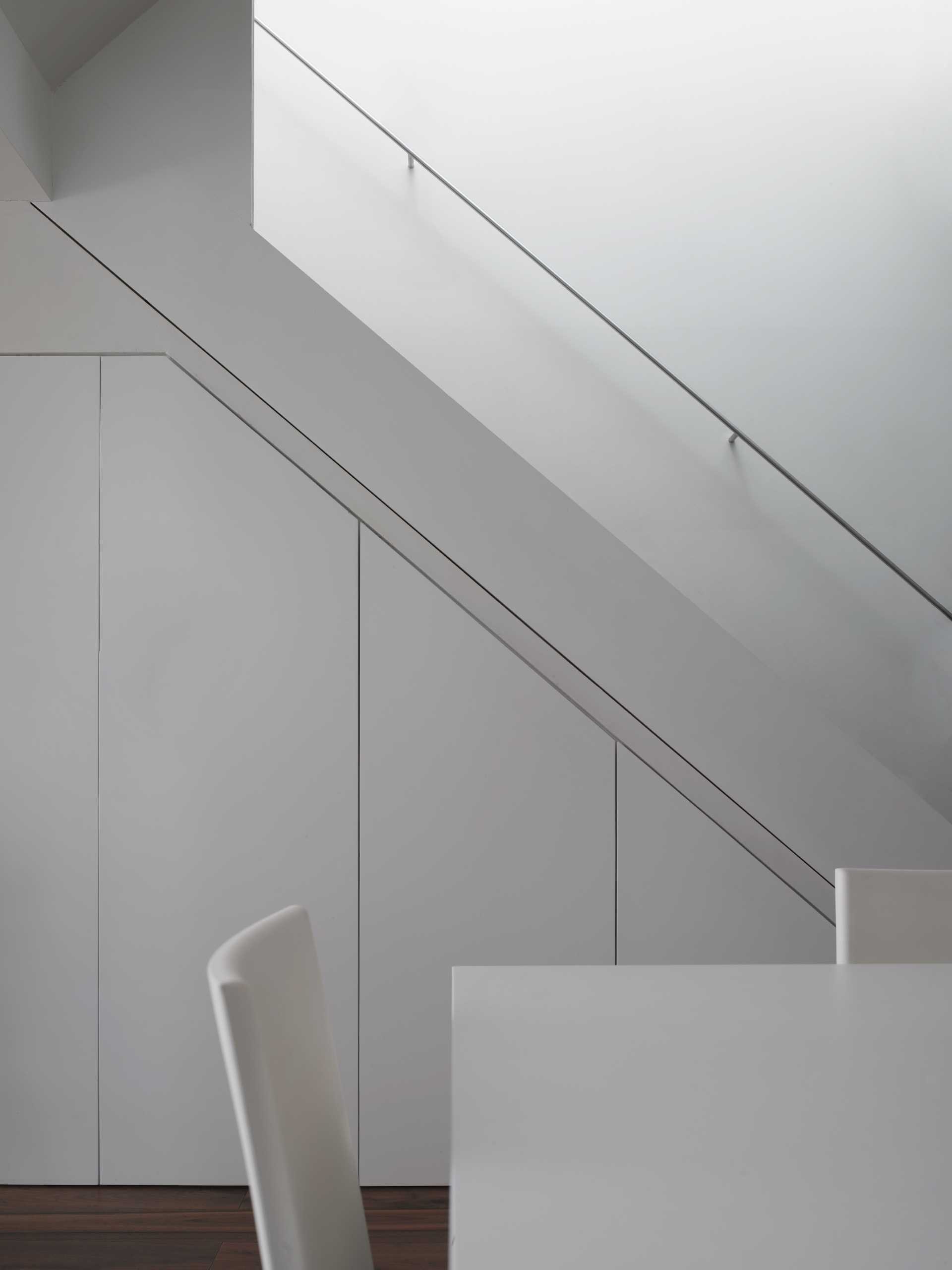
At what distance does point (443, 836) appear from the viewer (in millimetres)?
2512

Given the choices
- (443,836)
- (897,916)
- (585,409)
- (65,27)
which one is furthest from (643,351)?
(897,916)

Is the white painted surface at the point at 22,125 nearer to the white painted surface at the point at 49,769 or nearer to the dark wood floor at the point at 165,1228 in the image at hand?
the white painted surface at the point at 49,769

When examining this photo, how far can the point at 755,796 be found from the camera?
251 centimetres

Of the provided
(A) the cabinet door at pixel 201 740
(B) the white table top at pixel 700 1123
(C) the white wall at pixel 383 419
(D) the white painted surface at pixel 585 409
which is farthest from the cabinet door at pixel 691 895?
(D) the white painted surface at pixel 585 409

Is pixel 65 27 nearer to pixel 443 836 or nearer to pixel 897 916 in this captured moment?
pixel 443 836

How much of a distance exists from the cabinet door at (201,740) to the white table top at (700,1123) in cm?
121

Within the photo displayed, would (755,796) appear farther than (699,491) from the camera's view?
No

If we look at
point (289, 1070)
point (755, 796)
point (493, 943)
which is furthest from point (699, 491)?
point (289, 1070)

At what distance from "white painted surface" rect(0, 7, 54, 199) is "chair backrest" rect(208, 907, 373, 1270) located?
1.91 metres

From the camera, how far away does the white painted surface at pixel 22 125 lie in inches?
85.1

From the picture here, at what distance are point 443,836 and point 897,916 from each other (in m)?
1.12

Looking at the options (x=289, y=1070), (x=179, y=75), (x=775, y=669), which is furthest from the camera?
(x=775, y=669)

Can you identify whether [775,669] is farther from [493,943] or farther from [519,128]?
[519,128]

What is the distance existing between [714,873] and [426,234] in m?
2.54
